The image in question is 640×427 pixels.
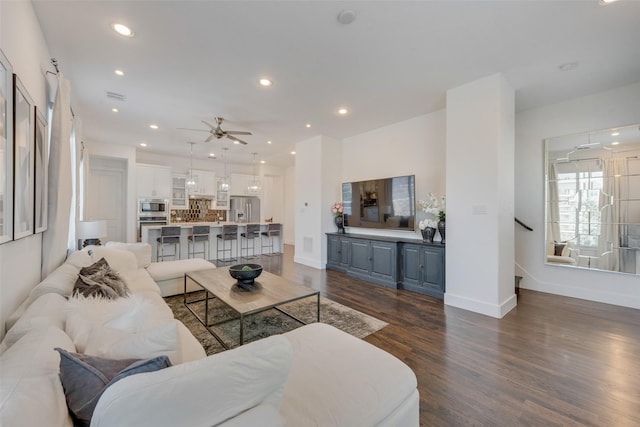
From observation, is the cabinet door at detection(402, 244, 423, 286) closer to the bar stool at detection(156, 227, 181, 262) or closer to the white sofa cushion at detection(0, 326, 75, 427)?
the white sofa cushion at detection(0, 326, 75, 427)

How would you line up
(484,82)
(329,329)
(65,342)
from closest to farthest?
(65,342)
(329,329)
(484,82)

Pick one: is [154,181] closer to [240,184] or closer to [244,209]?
[240,184]

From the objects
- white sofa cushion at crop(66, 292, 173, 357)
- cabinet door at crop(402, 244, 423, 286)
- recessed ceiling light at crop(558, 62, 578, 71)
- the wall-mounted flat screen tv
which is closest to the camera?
white sofa cushion at crop(66, 292, 173, 357)

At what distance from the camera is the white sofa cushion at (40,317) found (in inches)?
46.3

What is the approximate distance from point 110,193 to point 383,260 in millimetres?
7683

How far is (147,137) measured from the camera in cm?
604

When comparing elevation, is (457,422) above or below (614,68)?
below

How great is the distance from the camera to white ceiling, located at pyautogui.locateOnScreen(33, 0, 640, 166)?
2215 millimetres

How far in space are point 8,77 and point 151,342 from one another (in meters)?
1.82

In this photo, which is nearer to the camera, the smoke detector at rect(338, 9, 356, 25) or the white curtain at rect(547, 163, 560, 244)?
the smoke detector at rect(338, 9, 356, 25)

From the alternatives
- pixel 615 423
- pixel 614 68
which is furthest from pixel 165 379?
pixel 614 68

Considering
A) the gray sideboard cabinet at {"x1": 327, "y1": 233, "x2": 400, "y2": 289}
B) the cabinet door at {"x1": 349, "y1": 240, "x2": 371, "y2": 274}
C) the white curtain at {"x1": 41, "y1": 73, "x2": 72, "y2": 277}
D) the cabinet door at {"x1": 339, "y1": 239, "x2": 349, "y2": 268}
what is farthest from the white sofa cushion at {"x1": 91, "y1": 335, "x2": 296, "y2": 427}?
the cabinet door at {"x1": 339, "y1": 239, "x2": 349, "y2": 268}

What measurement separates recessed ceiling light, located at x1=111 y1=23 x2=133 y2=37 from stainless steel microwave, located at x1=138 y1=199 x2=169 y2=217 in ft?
18.1

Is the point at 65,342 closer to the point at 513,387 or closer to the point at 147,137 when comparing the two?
the point at 513,387
